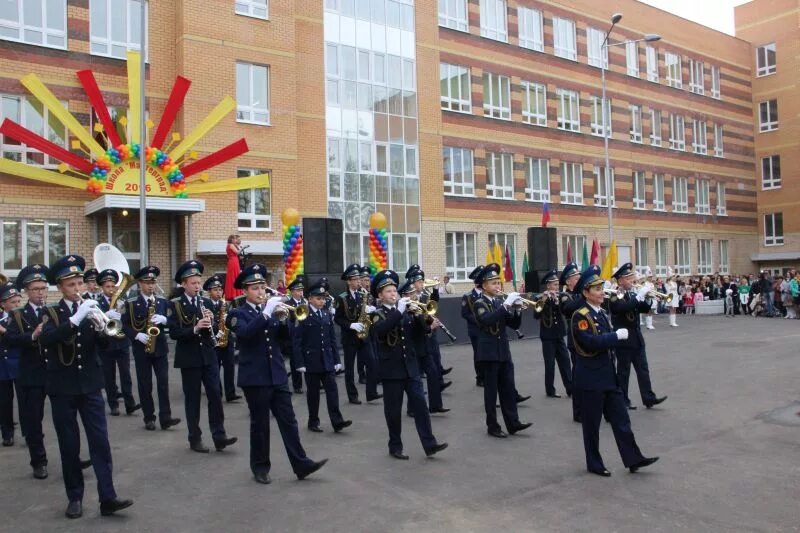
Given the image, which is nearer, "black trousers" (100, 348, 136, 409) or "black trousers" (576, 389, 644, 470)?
"black trousers" (576, 389, 644, 470)

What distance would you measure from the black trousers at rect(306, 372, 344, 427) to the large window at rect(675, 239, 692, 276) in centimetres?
3410

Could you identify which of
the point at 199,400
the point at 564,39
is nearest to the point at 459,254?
the point at 564,39

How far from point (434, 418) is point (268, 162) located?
52.7 feet

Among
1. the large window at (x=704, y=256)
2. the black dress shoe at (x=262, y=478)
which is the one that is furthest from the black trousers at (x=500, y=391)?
the large window at (x=704, y=256)

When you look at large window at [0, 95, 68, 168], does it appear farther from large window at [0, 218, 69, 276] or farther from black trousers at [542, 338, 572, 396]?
black trousers at [542, 338, 572, 396]

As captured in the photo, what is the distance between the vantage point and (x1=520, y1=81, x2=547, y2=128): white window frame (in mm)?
34312

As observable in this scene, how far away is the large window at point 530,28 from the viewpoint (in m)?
34.2

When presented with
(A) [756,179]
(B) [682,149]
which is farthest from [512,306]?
(A) [756,179]

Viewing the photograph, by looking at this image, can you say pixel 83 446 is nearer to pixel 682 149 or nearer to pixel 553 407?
pixel 553 407

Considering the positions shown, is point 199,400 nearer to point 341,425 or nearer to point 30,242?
point 341,425

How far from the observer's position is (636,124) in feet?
128

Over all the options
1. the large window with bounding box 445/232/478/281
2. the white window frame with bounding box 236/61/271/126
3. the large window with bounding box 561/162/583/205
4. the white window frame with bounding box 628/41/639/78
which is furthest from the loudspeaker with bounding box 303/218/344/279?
the white window frame with bounding box 628/41/639/78

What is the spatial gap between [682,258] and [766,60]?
14.3 meters

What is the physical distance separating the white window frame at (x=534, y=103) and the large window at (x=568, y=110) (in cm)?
98
